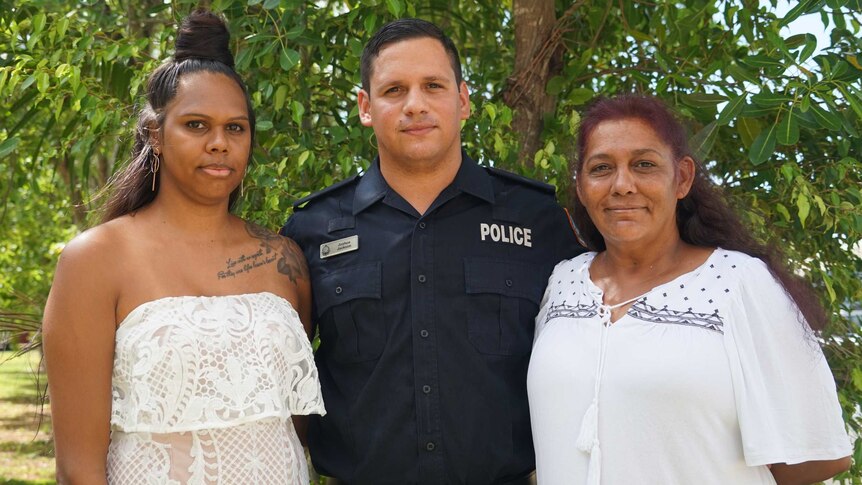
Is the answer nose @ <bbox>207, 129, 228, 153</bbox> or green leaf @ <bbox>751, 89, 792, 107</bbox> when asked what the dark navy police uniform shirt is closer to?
nose @ <bbox>207, 129, 228, 153</bbox>

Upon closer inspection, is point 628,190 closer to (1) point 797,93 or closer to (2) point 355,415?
(1) point 797,93

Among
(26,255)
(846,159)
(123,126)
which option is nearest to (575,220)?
(846,159)

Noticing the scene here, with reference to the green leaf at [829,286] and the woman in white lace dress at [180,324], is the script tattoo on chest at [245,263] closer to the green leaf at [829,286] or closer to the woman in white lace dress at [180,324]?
the woman in white lace dress at [180,324]

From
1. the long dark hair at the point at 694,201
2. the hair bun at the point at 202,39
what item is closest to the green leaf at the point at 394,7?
the hair bun at the point at 202,39

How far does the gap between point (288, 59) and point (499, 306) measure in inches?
44.0

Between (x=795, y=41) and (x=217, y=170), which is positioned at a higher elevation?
(x=795, y=41)

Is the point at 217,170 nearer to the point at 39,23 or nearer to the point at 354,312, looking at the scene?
the point at 354,312

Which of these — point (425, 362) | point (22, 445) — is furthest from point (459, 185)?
point (22, 445)

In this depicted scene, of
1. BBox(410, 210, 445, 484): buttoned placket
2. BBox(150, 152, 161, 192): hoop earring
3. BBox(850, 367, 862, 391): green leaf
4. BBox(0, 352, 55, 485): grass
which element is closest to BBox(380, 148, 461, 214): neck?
BBox(410, 210, 445, 484): buttoned placket

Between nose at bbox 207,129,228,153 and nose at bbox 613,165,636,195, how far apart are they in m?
1.10

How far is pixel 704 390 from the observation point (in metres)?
2.35

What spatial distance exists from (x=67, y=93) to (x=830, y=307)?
115 inches

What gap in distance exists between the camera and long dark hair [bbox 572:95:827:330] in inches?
103

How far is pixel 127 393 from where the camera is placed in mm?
2510
